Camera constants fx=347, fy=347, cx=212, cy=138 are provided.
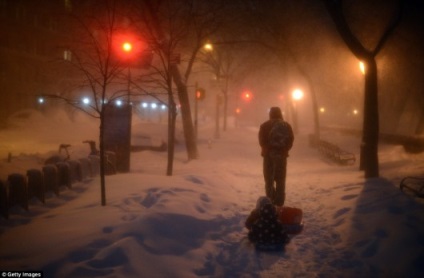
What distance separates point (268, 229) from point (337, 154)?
444 inches

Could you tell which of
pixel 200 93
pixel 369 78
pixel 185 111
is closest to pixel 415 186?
pixel 369 78

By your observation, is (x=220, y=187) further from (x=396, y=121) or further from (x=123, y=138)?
(x=396, y=121)

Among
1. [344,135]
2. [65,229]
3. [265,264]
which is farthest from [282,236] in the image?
[344,135]

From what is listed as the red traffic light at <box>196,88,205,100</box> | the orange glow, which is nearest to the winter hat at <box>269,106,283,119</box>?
the orange glow

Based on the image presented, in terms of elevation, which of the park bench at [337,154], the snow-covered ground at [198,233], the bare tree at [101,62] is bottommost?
the snow-covered ground at [198,233]

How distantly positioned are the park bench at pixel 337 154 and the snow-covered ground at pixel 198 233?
5124mm

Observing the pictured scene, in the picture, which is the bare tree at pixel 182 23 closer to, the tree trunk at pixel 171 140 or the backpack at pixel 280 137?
the tree trunk at pixel 171 140

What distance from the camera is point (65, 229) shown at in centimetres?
548

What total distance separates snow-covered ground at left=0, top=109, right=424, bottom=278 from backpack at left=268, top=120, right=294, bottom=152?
1.56 metres

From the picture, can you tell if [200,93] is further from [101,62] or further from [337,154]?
[101,62]

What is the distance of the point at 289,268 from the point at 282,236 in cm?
61

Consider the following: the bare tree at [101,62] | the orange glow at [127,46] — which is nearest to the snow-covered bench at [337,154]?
the bare tree at [101,62]

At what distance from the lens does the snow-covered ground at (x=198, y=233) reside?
4.59 m

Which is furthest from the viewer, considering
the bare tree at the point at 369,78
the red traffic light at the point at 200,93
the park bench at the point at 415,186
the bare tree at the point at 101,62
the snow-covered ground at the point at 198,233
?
the red traffic light at the point at 200,93
